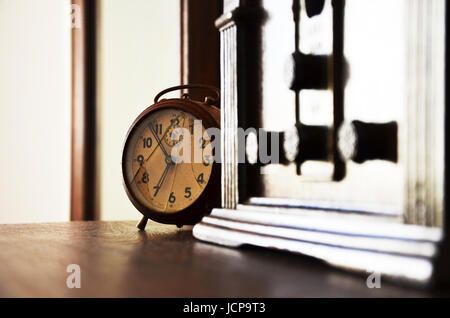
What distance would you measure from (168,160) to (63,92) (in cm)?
171

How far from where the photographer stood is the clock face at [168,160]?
3.26 ft

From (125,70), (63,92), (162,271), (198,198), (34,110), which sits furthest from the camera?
(34,110)

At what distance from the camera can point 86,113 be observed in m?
2.39

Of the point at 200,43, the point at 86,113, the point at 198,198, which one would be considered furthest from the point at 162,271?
the point at 86,113

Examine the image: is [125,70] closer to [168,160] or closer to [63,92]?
[63,92]

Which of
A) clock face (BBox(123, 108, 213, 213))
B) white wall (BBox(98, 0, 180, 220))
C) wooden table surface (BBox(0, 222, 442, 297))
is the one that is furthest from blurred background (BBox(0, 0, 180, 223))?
wooden table surface (BBox(0, 222, 442, 297))

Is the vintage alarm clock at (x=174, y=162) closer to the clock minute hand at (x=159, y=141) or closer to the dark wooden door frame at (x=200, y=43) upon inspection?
the clock minute hand at (x=159, y=141)

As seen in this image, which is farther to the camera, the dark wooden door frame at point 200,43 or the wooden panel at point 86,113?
the wooden panel at point 86,113

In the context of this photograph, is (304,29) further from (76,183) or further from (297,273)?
(76,183)

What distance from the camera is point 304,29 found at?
0.77 metres

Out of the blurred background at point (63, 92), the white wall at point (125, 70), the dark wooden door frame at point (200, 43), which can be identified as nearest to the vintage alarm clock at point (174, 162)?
the dark wooden door frame at point (200, 43)

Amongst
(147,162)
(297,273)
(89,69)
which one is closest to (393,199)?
(297,273)

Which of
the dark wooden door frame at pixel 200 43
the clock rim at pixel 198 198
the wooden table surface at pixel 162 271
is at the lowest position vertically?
the wooden table surface at pixel 162 271
